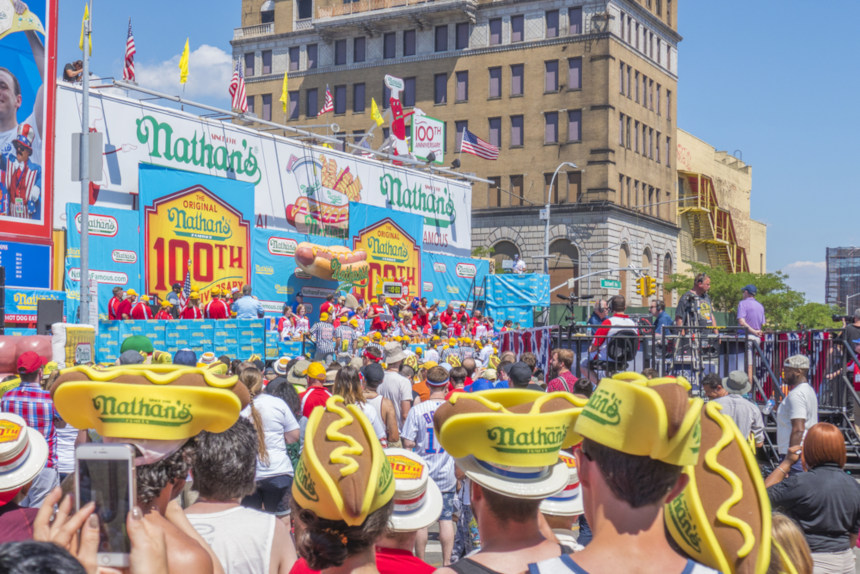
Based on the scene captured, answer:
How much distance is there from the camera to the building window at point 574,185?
54.6 m

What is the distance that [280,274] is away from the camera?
26.5 m

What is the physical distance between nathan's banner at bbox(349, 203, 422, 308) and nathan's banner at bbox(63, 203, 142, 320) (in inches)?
346

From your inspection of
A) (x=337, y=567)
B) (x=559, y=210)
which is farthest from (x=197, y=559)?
(x=559, y=210)

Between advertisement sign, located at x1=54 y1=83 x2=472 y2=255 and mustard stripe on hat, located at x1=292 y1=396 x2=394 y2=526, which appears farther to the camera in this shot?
advertisement sign, located at x1=54 y1=83 x2=472 y2=255

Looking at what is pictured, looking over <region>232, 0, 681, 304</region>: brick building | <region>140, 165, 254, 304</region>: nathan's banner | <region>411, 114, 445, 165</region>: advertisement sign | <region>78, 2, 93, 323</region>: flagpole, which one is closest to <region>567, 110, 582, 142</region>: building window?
<region>232, 0, 681, 304</region>: brick building

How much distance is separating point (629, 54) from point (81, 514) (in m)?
57.1

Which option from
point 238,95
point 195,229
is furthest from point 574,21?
point 195,229

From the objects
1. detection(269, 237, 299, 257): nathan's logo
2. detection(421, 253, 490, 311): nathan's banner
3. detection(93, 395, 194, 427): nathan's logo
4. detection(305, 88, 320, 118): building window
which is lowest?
detection(93, 395, 194, 427): nathan's logo

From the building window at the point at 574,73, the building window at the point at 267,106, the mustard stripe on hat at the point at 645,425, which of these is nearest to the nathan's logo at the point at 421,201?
→ the building window at the point at 574,73

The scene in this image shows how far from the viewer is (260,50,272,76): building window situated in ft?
205

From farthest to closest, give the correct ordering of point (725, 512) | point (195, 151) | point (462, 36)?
point (462, 36)
point (195, 151)
point (725, 512)

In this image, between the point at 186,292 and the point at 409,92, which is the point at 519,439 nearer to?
the point at 186,292

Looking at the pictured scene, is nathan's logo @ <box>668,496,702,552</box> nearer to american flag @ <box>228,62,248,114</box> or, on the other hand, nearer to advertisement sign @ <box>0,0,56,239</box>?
advertisement sign @ <box>0,0,56,239</box>

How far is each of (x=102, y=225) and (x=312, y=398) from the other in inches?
588
